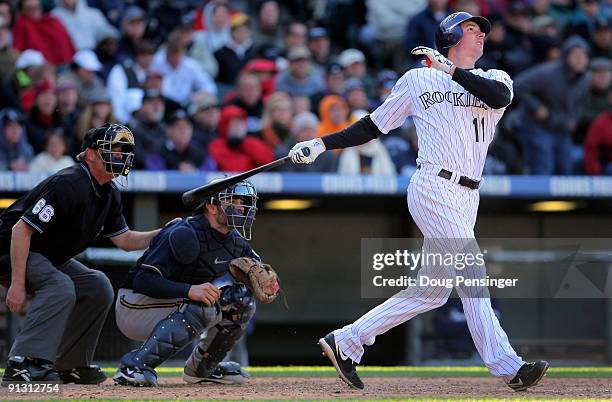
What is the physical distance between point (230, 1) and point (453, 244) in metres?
7.90

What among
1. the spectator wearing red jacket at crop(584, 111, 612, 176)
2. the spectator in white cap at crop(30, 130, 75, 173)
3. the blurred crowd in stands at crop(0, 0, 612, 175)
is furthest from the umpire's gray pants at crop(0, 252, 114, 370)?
the spectator wearing red jacket at crop(584, 111, 612, 176)

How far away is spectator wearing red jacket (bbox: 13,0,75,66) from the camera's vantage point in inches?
424

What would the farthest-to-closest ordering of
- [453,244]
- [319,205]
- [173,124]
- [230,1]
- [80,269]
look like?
[230,1], [319,205], [173,124], [80,269], [453,244]

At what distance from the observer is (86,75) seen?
10.1 meters

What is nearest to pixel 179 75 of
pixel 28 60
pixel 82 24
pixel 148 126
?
pixel 82 24

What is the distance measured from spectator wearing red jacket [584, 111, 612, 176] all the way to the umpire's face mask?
5534 millimetres

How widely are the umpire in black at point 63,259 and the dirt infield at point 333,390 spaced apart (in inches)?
8.3

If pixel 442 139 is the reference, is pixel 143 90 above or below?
above

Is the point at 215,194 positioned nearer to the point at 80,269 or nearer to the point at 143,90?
the point at 80,269

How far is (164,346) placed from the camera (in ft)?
18.1

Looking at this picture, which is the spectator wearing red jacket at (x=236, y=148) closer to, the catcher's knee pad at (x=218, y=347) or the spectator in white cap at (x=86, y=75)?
the spectator in white cap at (x=86, y=75)

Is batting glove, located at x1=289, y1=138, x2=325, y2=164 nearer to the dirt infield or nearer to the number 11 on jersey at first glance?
the number 11 on jersey

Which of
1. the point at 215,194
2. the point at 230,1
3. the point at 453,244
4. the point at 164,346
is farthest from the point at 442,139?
the point at 230,1

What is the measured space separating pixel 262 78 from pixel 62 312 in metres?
5.77
